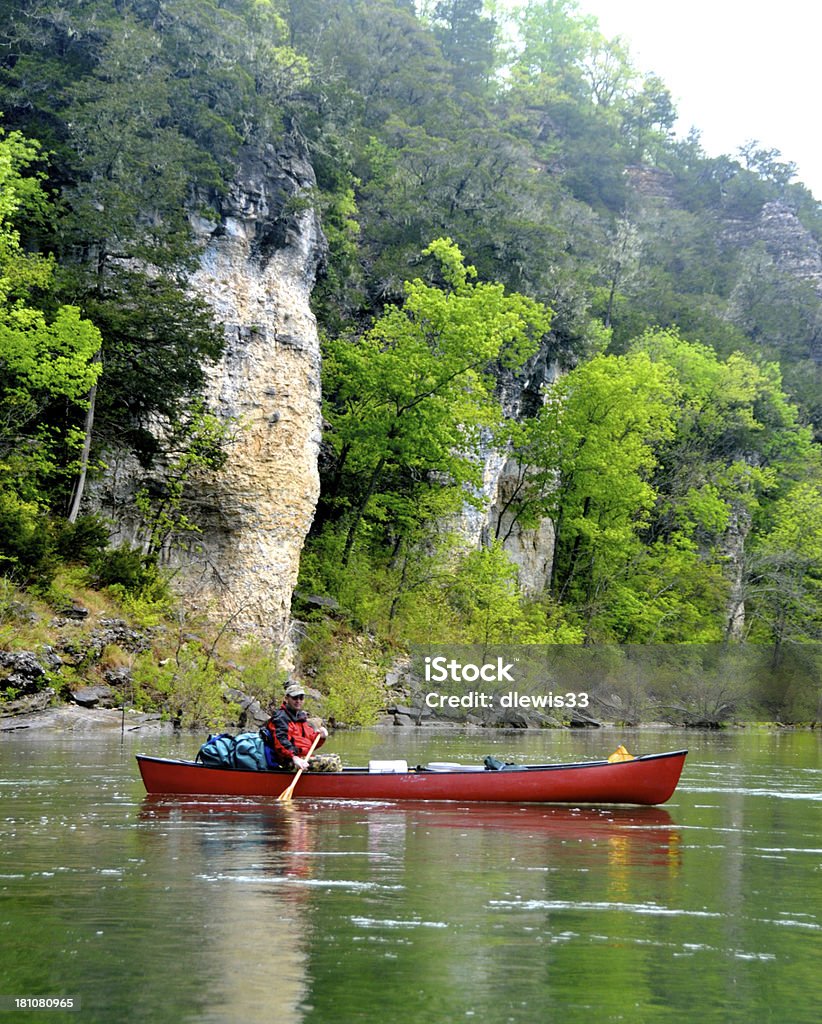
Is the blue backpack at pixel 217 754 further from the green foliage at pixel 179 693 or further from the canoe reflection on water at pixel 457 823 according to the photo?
the green foliage at pixel 179 693

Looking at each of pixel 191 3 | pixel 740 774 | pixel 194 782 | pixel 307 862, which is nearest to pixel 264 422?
pixel 191 3

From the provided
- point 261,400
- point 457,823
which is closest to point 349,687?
point 261,400

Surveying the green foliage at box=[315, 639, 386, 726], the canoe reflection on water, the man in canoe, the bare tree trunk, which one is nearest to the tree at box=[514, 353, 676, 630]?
the green foliage at box=[315, 639, 386, 726]

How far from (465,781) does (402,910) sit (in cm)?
649

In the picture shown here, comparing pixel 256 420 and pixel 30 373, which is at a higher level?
pixel 256 420

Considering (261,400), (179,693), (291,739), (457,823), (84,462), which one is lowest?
(457,823)

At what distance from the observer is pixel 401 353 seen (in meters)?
39.7

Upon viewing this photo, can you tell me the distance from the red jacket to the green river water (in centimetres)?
64

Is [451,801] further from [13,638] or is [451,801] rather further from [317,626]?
[317,626]

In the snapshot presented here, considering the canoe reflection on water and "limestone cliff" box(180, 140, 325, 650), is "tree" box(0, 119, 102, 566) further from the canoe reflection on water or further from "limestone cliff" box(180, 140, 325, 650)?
the canoe reflection on water

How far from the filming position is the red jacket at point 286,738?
52.0 feet

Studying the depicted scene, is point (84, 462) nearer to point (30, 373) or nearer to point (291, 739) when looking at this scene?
point (30, 373)

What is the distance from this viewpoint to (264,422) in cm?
3531

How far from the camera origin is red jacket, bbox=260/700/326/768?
52.0 ft
